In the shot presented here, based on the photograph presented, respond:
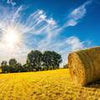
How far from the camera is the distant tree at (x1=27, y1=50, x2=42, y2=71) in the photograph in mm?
63831

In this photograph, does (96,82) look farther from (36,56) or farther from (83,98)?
(36,56)

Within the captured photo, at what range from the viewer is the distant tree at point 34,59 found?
209 ft

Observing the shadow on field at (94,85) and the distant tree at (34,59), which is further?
the distant tree at (34,59)

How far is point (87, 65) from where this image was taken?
14234mm

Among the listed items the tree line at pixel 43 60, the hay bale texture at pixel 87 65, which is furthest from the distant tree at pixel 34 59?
the hay bale texture at pixel 87 65

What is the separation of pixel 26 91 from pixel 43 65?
51.7 metres

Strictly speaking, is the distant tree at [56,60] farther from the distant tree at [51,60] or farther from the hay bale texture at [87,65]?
the hay bale texture at [87,65]

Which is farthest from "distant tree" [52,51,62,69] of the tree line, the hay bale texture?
the hay bale texture

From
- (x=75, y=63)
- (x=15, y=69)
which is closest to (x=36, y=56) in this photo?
(x=15, y=69)

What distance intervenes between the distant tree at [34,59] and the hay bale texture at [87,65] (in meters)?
48.2

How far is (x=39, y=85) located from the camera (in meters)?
15.1

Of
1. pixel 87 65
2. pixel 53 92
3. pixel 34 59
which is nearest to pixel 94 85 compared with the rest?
pixel 87 65

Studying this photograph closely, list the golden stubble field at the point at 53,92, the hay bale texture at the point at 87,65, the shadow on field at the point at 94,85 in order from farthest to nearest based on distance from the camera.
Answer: the hay bale texture at the point at 87,65
the shadow on field at the point at 94,85
the golden stubble field at the point at 53,92

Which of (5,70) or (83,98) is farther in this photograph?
(5,70)
